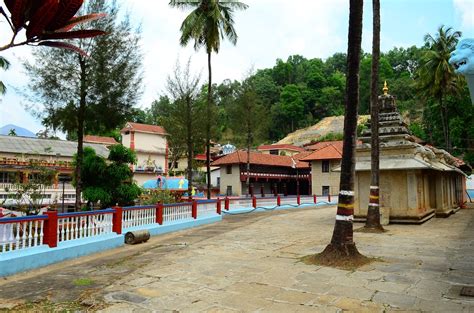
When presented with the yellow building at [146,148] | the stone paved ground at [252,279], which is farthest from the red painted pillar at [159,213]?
the yellow building at [146,148]

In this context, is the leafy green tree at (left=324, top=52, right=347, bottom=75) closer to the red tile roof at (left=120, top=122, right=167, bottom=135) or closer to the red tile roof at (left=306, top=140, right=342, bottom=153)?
the red tile roof at (left=306, top=140, right=342, bottom=153)

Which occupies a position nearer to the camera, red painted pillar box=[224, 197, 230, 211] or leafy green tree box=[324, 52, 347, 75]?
red painted pillar box=[224, 197, 230, 211]

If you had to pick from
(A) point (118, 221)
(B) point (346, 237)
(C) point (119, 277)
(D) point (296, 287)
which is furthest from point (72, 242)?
(B) point (346, 237)

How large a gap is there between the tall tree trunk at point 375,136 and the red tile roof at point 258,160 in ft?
93.5

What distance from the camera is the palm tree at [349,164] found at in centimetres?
855

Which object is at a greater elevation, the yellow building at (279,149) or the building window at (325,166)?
the yellow building at (279,149)

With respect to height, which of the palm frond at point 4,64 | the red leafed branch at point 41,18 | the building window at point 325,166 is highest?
the palm frond at point 4,64

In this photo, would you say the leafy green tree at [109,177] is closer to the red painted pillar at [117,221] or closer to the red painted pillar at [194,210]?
the red painted pillar at [194,210]

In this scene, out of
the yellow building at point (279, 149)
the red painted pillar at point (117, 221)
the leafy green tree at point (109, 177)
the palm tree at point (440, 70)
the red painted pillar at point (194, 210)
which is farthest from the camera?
the yellow building at point (279, 149)

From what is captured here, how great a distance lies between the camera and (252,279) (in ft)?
23.5

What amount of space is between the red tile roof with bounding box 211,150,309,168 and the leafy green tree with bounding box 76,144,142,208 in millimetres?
26074

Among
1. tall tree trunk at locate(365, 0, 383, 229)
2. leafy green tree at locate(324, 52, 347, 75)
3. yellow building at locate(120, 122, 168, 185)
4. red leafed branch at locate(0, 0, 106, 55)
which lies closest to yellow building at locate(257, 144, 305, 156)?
yellow building at locate(120, 122, 168, 185)

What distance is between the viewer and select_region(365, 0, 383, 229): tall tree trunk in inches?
537

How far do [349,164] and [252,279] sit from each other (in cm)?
350
